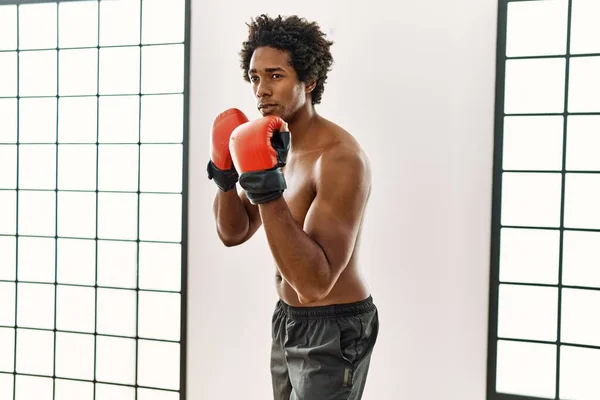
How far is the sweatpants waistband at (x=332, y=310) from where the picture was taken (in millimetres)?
1600

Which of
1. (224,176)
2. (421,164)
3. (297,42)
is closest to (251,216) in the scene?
(224,176)

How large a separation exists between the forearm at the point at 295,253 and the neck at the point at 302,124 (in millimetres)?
363

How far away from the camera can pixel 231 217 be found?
1821 millimetres

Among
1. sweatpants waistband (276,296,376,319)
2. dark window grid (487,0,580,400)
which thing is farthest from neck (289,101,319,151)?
dark window grid (487,0,580,400)

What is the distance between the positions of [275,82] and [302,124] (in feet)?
0.55

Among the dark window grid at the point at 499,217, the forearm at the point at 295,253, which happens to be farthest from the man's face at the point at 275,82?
the dark window grid at the point at 499,217

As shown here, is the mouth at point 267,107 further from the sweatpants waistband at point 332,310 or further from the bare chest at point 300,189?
the sweatpants waistband at point 332,310

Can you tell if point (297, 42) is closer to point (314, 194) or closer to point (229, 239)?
point (314, 194)

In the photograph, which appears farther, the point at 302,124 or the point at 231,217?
the point at 231,217

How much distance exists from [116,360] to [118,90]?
1.43m

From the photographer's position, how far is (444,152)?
7.18 feet

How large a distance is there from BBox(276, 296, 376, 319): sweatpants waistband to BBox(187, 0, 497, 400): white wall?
64 centimetres

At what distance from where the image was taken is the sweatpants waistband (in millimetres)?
1600

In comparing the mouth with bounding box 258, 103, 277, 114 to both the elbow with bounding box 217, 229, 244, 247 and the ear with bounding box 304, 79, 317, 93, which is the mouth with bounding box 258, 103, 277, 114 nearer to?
the ear with bounding box 304, 79, 317, 93
